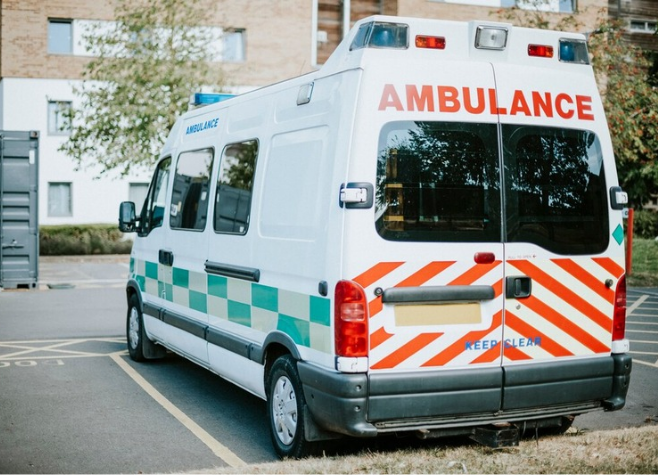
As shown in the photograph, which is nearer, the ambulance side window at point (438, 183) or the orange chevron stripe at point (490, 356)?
the ambulance side window at point (438, 183)

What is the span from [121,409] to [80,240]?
20787 mm

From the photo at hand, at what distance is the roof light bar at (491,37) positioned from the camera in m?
5.25

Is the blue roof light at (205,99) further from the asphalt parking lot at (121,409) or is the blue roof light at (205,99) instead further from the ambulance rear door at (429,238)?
the ambulance rear door at (429,238)

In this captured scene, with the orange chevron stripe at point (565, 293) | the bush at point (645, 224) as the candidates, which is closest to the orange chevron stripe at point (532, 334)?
the orange chevron stripe at point (565, 293)

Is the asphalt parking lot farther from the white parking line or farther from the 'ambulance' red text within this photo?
the 'ambulance' red text

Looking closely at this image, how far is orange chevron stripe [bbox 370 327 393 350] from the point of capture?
4.84 meters

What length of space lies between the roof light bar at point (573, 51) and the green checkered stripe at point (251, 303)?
2.26 meters

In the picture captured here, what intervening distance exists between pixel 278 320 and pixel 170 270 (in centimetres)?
253

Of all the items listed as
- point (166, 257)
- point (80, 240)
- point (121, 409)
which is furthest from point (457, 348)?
point (80, 240)

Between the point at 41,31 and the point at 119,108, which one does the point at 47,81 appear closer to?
the point at 41,31

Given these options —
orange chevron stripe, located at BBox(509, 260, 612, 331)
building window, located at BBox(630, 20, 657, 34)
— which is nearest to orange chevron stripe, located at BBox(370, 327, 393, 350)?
orange chevron stripe, located at BBox(509, 260, 612, 331)

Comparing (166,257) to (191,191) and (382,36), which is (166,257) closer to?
(191,191)

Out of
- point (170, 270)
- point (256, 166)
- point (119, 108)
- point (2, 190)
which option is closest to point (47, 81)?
point (119, 108)

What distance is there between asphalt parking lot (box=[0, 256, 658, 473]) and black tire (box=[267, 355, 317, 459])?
22 centimetres
